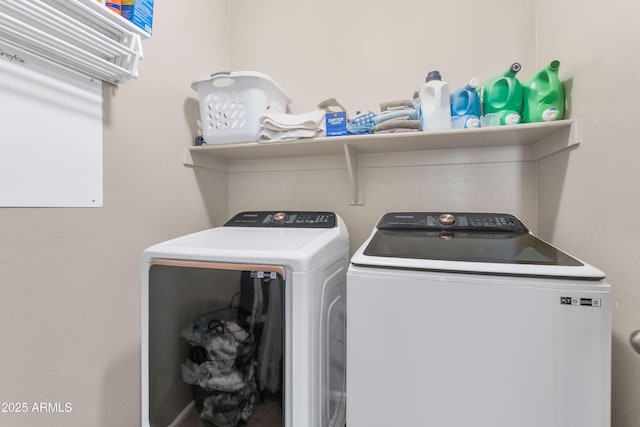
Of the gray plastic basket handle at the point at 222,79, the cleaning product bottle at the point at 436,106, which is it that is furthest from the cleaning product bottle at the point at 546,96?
the gray plastic basket handle at the point at 222,79

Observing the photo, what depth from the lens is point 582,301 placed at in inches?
30.6

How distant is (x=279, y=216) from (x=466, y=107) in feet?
3.41

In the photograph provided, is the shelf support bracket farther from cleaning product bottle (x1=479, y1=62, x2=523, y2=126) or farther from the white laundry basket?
cleaning product bottle (x1=479, y1=62, x2=523, y2=126)

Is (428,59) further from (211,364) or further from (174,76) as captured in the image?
(211,364)

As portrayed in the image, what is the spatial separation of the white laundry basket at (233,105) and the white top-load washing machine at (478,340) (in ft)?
3.18

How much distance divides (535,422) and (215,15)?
8.02 ft

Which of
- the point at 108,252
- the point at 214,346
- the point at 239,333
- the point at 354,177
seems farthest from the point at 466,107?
the point at 108,252

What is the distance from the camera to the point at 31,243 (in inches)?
39.2

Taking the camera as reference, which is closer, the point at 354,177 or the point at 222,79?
the point at 222,79

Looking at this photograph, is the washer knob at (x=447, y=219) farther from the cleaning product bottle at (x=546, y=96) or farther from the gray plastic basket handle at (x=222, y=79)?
the gray plastic basket handle at (x=222, y=79)

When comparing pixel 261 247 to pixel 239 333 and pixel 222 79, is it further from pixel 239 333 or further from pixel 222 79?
pixel 222 79

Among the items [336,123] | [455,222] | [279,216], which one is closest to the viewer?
[455,222]

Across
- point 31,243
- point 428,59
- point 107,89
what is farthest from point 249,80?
point 31,243

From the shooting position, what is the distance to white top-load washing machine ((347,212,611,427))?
78 centimetres
